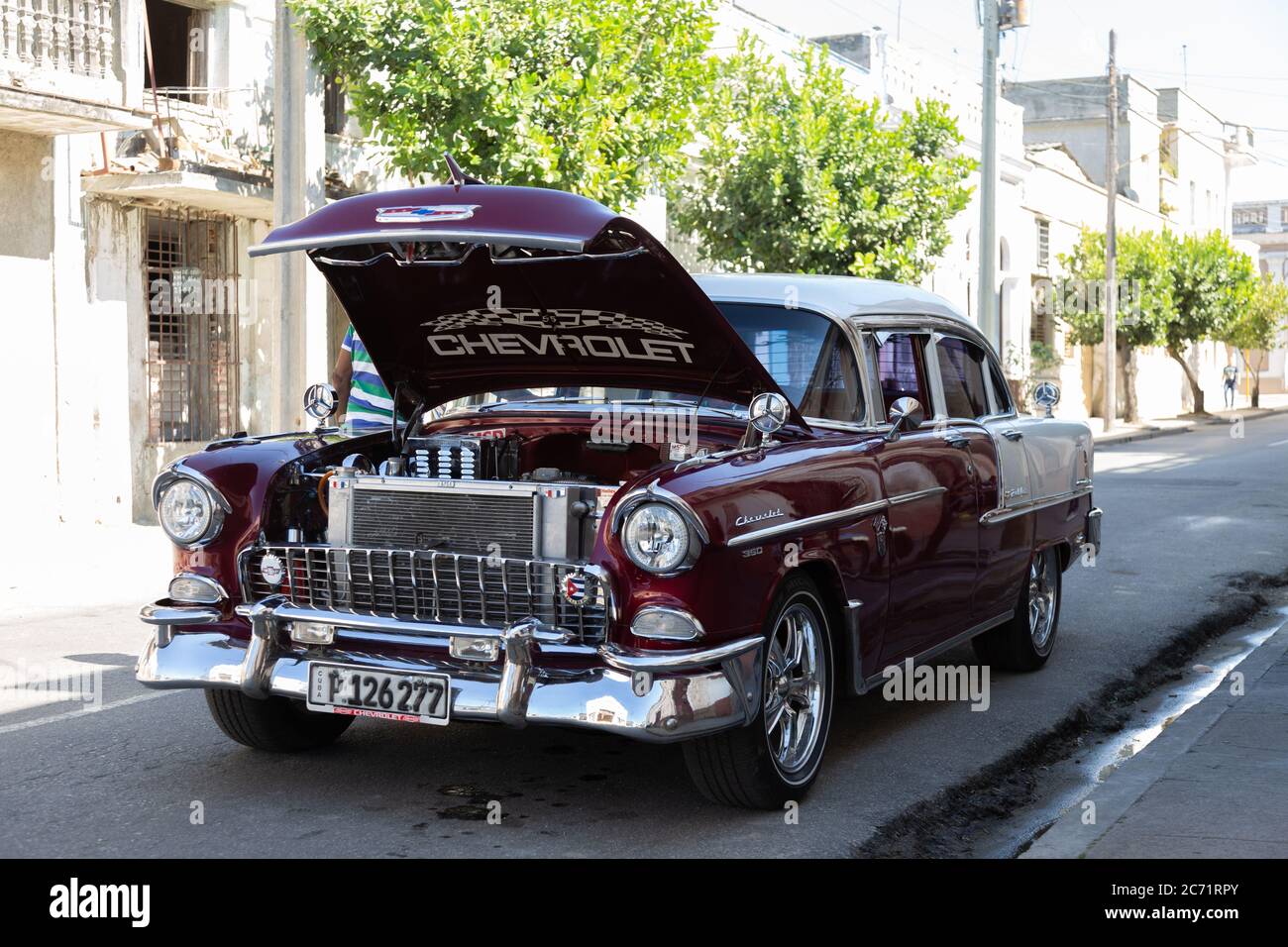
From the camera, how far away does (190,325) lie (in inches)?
631

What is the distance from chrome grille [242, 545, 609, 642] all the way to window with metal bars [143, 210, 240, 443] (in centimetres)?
1105

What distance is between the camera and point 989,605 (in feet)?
21.6

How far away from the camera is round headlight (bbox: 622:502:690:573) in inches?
174

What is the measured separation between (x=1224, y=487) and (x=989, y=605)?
12.6m

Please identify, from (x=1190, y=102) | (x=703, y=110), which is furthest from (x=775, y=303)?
(x=1190, y=102)

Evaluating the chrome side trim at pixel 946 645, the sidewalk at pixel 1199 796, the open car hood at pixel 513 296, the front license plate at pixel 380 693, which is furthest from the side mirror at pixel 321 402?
the sidewalk at pixel 1199 796

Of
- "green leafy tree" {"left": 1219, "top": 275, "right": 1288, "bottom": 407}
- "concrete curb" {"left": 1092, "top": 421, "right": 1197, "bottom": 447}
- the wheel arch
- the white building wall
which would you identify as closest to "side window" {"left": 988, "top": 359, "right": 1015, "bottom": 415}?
the wheel arch

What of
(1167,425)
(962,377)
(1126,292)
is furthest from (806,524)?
(1126,292)

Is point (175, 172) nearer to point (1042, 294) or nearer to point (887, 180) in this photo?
point (887, 180)

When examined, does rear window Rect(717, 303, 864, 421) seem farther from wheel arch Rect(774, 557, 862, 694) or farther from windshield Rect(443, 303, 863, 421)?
wheel arch Rect(774, 557, 862, 694)

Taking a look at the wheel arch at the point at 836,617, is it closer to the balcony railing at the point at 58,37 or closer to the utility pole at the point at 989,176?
the balcony railing at the point at 58,37

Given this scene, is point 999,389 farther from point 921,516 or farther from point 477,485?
point 477,485

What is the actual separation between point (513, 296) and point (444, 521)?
97cm

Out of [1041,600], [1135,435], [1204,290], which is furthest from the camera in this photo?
[1204,290]
